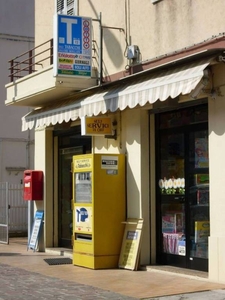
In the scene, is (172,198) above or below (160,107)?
below

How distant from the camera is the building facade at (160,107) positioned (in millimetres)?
10656

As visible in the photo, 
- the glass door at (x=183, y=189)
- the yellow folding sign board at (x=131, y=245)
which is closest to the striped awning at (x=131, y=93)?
the glass door at (x=183, y=189)

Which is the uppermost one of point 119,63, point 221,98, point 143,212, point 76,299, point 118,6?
point 118,6

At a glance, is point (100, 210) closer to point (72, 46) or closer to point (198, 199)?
point (198, 199)

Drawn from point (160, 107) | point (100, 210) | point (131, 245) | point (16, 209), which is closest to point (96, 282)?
point (131, 245)

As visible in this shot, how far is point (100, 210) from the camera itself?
12523mm

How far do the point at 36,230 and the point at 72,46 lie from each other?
17.4 feet

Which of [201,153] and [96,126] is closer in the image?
[201,153]

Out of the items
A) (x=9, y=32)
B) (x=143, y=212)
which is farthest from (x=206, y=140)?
(x=9, y=32)

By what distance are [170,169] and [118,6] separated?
369cm

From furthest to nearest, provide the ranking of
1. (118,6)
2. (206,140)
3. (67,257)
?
(67,257) → (118,6) → (206,140)

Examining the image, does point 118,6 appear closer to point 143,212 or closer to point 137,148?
point 137,148

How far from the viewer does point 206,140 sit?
1148 centimetres

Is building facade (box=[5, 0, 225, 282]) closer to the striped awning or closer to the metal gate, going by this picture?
the striped awning
